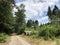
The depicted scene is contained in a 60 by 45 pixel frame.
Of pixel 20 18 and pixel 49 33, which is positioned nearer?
pixel 49 33

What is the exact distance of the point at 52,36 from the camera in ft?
124

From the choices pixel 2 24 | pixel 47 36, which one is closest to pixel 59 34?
pixel 47 36

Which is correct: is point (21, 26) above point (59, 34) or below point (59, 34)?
below

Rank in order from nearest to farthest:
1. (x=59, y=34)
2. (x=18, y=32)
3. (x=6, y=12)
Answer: (x=59, y=34) < (x=6, y=12) < (x=18, y=32)

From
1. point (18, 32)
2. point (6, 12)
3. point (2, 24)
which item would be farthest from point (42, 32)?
point (18, 32)

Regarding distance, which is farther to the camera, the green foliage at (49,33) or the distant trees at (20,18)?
the distant trees at (20,18)

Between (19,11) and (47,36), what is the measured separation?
55.4 m

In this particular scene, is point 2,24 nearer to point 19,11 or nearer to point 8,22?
point 8,22

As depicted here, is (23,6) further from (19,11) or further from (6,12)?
(6,12)

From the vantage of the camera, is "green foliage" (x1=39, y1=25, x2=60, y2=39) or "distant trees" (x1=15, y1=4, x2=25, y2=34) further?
"distant trees" (x1=15, y1=4, x2=25, y2=34)

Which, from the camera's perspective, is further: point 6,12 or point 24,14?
point 24,14

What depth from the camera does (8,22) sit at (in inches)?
2406

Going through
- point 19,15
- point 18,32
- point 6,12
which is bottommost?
point 18,32

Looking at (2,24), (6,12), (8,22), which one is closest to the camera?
(6,12)
